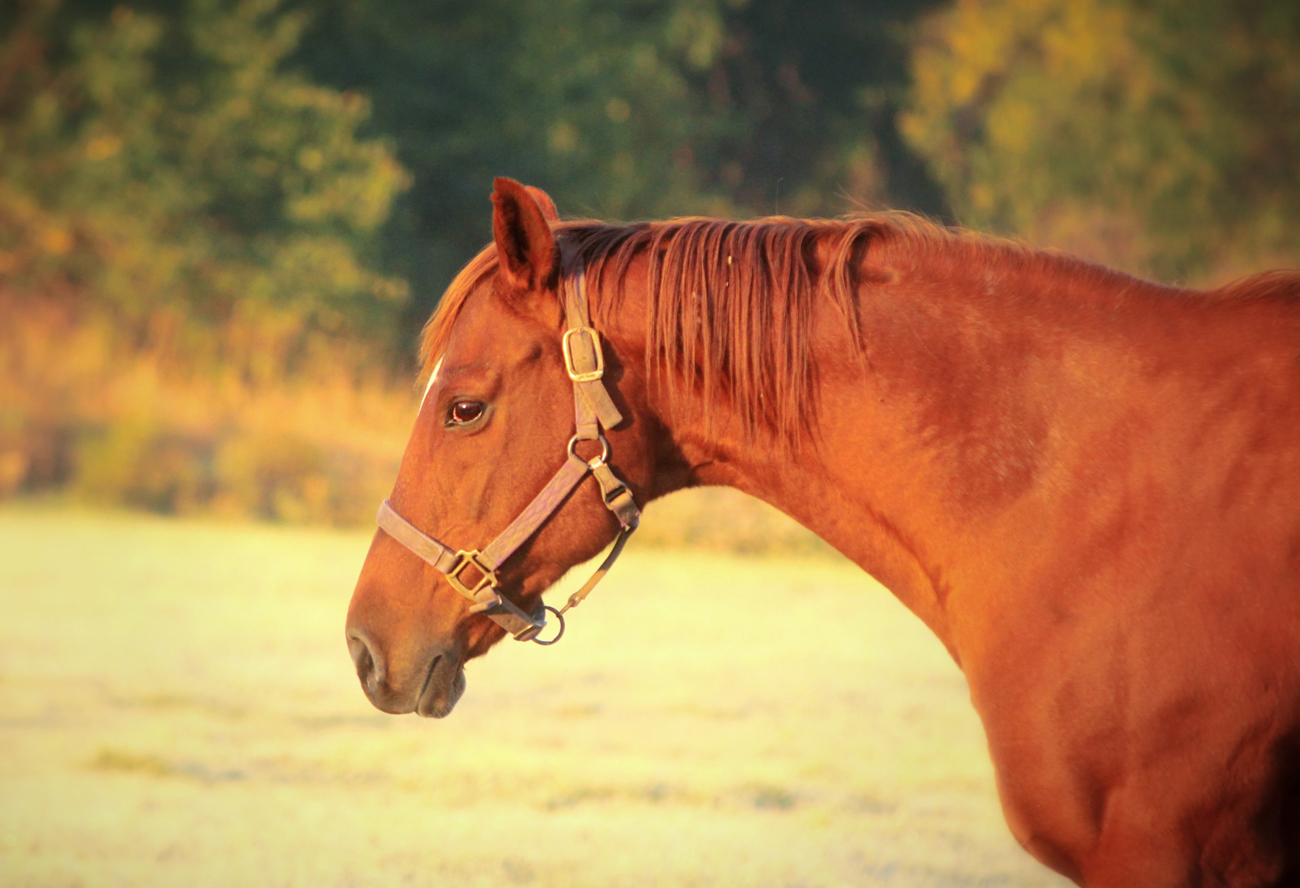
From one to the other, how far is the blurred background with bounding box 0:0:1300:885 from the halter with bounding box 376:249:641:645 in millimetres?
666

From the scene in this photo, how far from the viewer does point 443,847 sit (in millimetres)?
3828

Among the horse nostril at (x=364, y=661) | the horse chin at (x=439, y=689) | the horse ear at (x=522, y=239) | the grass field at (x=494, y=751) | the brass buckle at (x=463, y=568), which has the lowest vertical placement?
the grass field at (x=494, y=751)

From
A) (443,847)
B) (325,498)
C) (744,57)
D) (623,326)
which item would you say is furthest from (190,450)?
(744,57)

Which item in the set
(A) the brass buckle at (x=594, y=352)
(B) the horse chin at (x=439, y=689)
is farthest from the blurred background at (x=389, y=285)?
(B) the horse chin at (x=439, y=689)

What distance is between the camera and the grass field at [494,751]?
374cm

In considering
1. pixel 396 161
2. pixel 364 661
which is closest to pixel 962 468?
pixel 364 661

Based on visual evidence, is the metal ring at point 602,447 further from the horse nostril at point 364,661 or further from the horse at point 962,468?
the horse nostril at point 364,661

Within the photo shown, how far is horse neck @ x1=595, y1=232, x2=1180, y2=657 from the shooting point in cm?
194

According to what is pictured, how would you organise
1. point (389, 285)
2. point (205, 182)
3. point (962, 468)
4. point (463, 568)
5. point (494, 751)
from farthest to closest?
point (205, 182), point (389, 285), point (494, 751), point (463, 568), point (962, 468)

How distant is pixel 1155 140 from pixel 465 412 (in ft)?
67.0

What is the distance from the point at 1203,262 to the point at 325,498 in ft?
50.0

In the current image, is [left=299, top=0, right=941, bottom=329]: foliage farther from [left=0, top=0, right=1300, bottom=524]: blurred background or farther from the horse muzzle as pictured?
the horse muzzle

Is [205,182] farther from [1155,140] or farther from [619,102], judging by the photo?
[1155,140]

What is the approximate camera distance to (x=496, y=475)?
207cm
